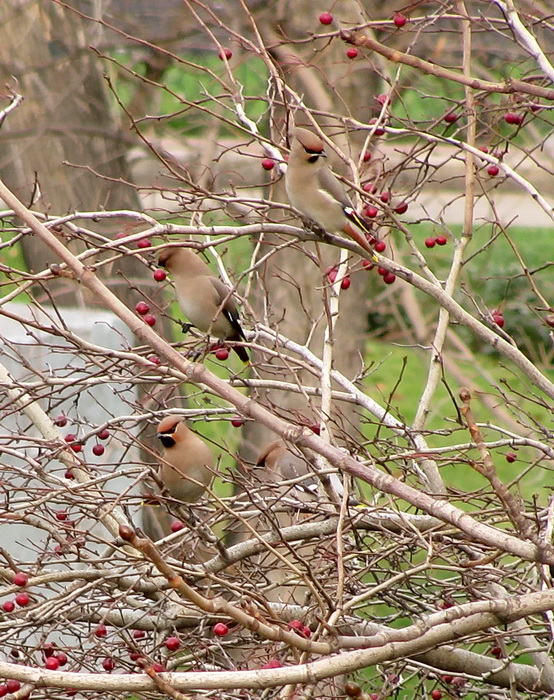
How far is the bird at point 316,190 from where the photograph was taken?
13.1ft

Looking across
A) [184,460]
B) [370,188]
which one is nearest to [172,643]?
[184,460]

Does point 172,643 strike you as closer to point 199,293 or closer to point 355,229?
point 355,229

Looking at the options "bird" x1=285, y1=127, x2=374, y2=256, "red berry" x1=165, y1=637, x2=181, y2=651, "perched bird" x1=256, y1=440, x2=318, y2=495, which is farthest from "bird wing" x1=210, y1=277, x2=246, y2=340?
"red berry" x1=165, y1=637, x2=181, y2=651

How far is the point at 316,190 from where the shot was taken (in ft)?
13.3

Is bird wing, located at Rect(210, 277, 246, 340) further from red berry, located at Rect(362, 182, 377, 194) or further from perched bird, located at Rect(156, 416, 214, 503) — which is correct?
red berry, located at Rect(362, 182, 377, 194)

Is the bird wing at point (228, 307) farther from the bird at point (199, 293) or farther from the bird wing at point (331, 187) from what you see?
the bird wing at point (331, 187)

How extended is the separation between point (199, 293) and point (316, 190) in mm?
974

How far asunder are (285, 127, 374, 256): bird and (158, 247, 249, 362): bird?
0.72 meters

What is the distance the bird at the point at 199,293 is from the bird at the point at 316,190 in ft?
2.37

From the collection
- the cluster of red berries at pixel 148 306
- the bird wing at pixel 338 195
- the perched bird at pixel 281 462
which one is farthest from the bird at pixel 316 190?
the perched bird at pixel 281 462

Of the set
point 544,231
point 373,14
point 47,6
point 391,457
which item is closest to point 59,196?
point 47,6

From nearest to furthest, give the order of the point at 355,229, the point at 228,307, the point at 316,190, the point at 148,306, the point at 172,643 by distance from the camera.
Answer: the point at 172,643
the point at 355,229
the point at 316,190
the point at 148,306
the point at 228,307

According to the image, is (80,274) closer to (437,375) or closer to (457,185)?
(437,375)

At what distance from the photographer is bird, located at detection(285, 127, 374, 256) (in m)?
4.00
